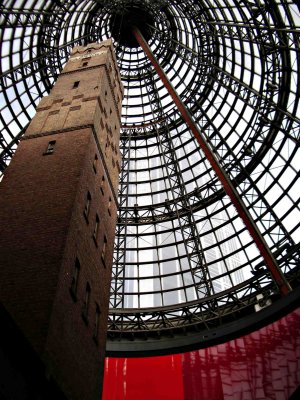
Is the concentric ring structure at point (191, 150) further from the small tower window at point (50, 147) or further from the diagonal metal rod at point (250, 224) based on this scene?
the small tower window at point (50, 147)

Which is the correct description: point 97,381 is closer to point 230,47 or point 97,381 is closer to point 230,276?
point 230,276

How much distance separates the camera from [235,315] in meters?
26.9

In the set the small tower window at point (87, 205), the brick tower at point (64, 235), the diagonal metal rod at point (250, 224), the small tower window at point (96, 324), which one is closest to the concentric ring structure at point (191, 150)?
the diagonal metal rod at point (250, 224)

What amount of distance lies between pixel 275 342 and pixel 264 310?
2.33m

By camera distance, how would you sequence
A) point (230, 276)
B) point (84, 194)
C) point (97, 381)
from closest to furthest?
point (97, 381) < point (84, 194) < point (230, 276)

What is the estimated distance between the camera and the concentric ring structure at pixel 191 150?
25.7 m

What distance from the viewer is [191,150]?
34.7 metres

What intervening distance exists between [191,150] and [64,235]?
890 inches

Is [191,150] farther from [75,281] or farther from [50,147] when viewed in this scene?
[75,281]

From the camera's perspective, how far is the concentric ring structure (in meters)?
25.7

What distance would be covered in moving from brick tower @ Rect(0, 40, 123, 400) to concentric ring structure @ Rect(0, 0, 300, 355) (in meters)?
8.41

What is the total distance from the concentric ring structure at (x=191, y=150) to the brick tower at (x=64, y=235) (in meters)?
8.41

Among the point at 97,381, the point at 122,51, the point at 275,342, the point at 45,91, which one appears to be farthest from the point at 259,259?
the point at 122,51

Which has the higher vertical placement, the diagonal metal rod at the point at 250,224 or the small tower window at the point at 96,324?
the diagonal metal rod at the point at 250,224
